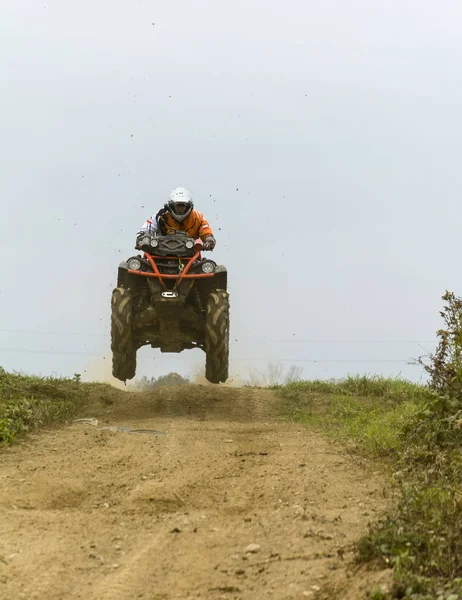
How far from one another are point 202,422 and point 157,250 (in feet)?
8.41

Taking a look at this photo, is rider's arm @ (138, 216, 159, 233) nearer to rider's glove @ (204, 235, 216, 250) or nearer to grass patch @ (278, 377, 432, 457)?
rider's glove @ (204, 235, 216, 250)

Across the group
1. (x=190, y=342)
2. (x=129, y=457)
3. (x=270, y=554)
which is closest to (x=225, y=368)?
(x=190, y=342)

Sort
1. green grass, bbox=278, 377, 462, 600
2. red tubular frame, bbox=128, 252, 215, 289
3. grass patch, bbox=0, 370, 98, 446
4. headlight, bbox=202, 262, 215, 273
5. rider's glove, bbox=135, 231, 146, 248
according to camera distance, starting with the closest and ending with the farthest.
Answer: green grass, bbox=278, 377, 462, 600, grass patch, bbox=0, 370, 98, 446, red tubular frame, bbox=128, 252, 215, 289, headlight, bbox=202, 262, 215, 273, rider's glove, bbox=135, 231, 146, 248

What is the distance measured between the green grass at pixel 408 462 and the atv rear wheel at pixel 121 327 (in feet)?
7.59

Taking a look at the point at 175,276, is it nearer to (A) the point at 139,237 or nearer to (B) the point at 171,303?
(B) the point at 171,303

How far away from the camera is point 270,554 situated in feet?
13.1

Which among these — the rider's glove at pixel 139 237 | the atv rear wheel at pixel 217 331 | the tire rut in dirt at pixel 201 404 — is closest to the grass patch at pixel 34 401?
the tire rut in dirt at pixel 201 404

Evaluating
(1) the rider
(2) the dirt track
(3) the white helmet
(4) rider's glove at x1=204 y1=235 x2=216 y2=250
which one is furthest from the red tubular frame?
(2) the dirt track

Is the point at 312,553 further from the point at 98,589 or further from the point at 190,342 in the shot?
the point at 190,342

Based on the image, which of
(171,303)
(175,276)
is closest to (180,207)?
(175,276)

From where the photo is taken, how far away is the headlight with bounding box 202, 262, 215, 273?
1088cm

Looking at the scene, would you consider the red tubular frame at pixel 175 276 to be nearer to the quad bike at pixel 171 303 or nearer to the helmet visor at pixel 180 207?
the quad bike at pixel 171 303

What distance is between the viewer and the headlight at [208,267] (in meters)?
10.9

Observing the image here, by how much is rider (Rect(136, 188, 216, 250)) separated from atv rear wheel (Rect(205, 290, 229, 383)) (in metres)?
0.84
